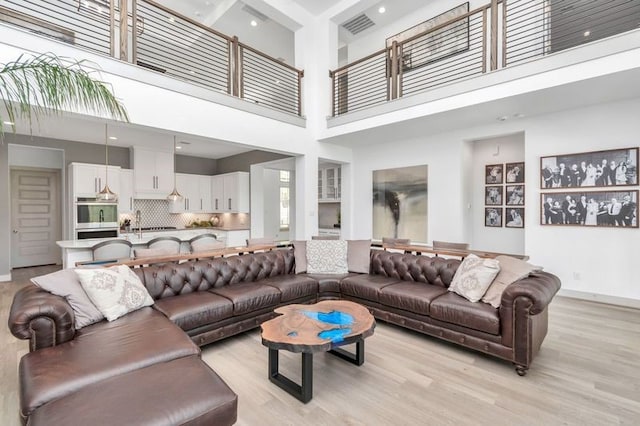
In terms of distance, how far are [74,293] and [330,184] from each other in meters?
6.29

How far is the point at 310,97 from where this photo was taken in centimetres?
598

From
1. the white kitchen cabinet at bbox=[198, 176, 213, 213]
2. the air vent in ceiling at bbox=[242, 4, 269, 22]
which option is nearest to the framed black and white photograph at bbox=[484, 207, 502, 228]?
the air vent in ceiling at bbox=[242, 4, 269, 22]

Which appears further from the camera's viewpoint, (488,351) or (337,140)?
(337,140)

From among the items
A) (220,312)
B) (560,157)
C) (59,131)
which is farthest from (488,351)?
(59,131)

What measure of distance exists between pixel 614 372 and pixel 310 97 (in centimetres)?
573

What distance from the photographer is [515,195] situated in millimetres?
5477

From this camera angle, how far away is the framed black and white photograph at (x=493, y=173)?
5621mm

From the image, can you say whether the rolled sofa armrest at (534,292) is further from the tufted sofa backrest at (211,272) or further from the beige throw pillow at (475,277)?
the tufted sofa backrest at (211,272)

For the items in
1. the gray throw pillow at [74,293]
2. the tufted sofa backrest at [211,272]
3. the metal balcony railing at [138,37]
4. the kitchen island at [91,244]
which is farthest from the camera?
the kitchen island at [91,244]

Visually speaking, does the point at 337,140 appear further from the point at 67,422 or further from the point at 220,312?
the point at 67,422

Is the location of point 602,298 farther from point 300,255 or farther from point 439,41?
point 439,41

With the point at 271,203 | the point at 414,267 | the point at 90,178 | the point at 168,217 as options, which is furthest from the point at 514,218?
the point at 90,178

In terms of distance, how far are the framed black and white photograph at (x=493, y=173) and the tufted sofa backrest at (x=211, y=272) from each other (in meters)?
4.14

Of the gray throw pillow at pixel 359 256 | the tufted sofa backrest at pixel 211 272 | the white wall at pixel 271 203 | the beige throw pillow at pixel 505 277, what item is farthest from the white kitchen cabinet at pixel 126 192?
the beige throw pillow at pixel 505 277
